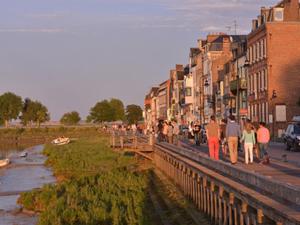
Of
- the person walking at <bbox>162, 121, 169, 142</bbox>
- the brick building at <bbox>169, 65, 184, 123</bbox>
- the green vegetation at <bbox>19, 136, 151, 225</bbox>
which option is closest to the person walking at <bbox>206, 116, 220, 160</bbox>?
the green vegetation at <bbox>19, 136, 151, 225</bbox>

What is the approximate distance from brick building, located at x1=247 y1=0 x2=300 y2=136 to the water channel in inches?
914

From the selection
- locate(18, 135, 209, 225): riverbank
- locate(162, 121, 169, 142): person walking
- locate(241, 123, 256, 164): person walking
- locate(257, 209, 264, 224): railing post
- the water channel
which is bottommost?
the water channel

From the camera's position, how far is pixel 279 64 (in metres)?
74.9

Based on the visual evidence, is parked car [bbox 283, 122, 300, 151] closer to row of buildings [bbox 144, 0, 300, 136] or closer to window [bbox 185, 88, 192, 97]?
row of buildings [bbox 144, 0, 300, 136]

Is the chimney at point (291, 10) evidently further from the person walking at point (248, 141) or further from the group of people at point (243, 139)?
the person walking at point (248, 141)

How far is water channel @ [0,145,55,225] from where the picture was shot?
33250 millimetres

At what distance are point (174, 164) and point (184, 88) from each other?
96207 millimetres

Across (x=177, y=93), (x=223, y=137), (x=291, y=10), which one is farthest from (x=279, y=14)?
(x=177, y=93)

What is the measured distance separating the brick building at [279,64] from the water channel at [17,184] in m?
23.2

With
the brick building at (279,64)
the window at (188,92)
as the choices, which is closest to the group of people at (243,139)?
the brick building at (279,64)

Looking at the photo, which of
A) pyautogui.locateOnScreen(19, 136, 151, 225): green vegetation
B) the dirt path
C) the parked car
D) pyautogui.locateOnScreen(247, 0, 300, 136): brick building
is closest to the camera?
pyautogui.locateOnScreen(19, 136, 151, 225): green vegetation

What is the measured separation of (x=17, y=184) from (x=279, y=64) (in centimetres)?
3269

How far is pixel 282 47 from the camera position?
247 feet

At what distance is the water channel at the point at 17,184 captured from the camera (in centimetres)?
3325
